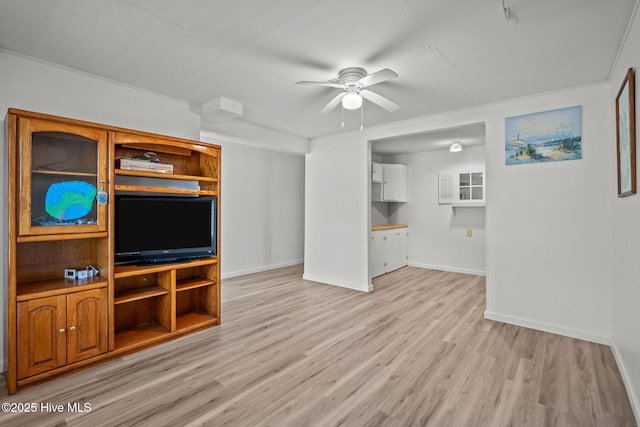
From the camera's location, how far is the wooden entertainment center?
225 cm

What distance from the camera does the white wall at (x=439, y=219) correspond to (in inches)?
242

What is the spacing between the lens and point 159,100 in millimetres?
3453

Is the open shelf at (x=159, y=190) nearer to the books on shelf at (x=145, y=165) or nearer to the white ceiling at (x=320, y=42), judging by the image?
the books on shelf at (x=145, y=165)

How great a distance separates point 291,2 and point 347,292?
12.9 ft

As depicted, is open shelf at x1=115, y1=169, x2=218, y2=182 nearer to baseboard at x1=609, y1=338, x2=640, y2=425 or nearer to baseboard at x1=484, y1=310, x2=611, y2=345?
baseboard at x1=484, y1=310, x2=611, y2=345

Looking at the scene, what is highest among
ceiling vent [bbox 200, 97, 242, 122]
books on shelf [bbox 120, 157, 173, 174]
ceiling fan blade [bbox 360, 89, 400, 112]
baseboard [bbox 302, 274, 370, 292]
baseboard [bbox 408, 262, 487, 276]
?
ceiling vent [bbox 200, 97, 242, 122]

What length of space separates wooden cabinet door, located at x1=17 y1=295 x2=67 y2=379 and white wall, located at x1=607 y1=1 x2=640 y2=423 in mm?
3911

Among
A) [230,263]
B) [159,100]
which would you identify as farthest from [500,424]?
[230,263]

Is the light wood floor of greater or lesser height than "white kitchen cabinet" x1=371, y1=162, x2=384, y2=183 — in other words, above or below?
below

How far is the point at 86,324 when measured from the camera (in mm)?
2564

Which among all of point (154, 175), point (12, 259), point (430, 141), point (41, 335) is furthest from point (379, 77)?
point (430, 141)

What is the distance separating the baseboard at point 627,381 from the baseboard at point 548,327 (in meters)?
0.16

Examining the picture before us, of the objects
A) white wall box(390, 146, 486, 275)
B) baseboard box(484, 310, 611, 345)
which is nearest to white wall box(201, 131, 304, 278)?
white wall box(390, 146, 486, 275)

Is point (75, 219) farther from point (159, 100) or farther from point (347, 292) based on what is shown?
point (347, 292)
